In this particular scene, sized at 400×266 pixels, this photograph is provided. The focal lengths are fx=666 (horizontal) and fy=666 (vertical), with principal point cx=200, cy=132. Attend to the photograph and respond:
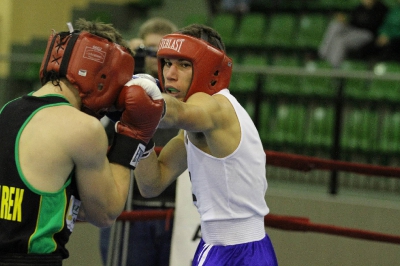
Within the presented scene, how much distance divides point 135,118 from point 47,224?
447mm

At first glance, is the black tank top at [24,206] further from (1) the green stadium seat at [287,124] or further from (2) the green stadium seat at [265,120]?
(1) the green stadium seat at [287,124]

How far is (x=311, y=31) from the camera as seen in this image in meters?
8.71

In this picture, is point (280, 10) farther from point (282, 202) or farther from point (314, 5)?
point (282, 202)

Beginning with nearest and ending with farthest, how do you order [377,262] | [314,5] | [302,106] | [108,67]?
[108,67]
[377,262]
[302,106]
[314,5]

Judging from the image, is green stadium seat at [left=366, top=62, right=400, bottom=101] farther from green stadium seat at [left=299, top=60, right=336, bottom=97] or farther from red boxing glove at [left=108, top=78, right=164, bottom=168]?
red boxing glove at [left=108, top=78, right=164, bottom=168]

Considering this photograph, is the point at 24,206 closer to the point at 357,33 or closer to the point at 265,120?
the point at 265,120

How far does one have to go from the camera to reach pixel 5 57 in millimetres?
7117

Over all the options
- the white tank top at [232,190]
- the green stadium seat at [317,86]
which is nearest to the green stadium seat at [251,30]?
the green stadium seat at [317,86]

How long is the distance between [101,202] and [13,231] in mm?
286

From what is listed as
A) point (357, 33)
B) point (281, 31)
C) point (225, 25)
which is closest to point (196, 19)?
point (225, 25)

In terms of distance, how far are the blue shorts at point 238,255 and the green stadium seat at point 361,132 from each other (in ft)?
12.3

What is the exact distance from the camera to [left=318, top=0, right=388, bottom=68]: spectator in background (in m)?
7.76

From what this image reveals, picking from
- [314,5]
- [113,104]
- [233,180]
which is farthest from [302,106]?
[113,104]

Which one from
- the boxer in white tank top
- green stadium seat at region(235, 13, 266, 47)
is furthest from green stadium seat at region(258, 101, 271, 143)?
the boxer in white tank top
